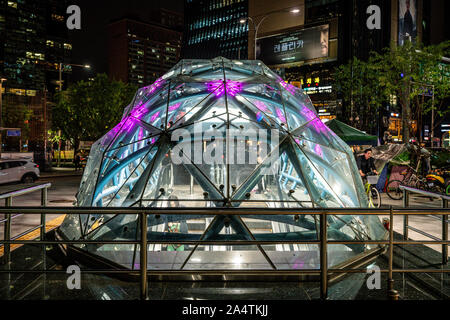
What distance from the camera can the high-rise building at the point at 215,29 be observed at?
71375mm

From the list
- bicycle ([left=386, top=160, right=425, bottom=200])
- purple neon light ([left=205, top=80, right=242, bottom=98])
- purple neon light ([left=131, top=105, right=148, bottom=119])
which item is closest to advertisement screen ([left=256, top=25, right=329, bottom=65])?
bicycle ([left=386, top=160, right=425, bottom=200])

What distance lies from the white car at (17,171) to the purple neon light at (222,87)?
1441cm

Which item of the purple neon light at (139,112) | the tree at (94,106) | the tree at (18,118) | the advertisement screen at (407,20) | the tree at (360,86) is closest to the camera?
the purple neon light at (139,112)

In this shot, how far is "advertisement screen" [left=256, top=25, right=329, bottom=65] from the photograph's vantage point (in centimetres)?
4072

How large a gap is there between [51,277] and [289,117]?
15.4 ft

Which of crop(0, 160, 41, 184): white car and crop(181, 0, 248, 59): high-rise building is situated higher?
crop(181, 0, 248, 59): high-rise building

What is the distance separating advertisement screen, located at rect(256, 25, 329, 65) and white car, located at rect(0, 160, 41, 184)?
3382cm

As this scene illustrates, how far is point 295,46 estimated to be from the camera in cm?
4259

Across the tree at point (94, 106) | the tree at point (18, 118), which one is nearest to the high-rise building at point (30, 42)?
the tree at point (18, 118)

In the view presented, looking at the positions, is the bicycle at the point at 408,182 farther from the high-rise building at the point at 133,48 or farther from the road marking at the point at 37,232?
the high-rise building at the point at 133,48

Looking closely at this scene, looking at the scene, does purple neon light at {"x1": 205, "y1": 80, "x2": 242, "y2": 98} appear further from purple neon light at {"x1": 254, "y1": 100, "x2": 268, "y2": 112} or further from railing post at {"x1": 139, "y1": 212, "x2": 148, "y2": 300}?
railing post at {"x1": 139, "y1": 212, "x2": 148, "y2": 300}

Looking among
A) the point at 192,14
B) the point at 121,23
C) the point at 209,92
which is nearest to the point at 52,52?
the point at 192,14
